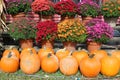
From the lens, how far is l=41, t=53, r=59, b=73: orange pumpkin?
3.51 metres

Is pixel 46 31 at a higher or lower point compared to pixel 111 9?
lower

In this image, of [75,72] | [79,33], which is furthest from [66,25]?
[75,72]

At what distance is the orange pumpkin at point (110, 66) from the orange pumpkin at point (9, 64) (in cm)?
120

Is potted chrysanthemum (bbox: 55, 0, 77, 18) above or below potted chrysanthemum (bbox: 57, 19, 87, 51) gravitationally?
above

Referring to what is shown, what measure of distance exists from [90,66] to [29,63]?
82 cm

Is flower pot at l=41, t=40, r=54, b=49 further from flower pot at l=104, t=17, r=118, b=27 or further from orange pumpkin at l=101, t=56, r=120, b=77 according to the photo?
flower pot at l=104, t=17, r=118, b=27

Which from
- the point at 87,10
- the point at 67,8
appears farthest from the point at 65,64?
the point at 87,10

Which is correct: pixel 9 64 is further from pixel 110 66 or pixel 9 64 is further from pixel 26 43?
pixel 110 66

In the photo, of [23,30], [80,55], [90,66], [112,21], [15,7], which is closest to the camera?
[90,66]

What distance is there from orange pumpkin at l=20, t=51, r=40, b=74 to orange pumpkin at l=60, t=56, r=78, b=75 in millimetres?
347

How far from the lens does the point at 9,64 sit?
3.52 metres

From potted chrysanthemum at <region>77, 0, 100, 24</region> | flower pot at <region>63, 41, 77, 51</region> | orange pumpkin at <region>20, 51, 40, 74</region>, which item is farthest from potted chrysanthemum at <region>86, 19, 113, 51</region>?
orange pumpkin at <region>20, 51, 40, 74</region>

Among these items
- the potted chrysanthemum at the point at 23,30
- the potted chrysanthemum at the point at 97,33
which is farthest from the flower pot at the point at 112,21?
the potted chrysanthemum at the point at 23,30

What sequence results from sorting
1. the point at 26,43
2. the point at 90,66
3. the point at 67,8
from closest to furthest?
the point at 90,66 < the point at 26,43 < the point at 67,8
